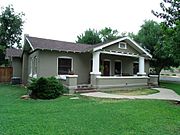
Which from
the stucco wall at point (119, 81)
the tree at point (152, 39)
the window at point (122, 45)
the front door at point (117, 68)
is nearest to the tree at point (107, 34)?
the tree at point (152, 39)

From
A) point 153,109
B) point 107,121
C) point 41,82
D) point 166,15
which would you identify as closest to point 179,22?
point 166,15

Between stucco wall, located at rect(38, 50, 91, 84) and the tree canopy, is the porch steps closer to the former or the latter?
stucco wall, located at rect(38, 50, 91, 84)

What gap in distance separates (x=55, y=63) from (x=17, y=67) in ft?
31.1

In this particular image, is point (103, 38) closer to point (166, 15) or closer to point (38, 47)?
point (38, 47)

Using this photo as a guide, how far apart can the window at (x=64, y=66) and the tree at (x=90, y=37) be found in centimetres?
1617

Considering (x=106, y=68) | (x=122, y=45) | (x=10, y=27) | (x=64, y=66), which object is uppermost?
(x=10, y=27)

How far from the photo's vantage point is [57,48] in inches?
701

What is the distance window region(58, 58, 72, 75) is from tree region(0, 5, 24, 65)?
21468 mm

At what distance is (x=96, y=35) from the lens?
1406 inches

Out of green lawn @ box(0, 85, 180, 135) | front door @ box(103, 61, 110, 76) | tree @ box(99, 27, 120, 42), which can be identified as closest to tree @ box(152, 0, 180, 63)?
green lawn @ box(0, 85, 180, 135)

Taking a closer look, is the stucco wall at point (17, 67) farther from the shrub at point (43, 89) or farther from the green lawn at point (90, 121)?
the green lawn at point (90, 121)

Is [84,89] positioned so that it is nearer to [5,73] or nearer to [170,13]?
[170,13]

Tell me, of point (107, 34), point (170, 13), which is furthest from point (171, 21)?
point (107, 34)

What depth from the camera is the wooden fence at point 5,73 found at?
87.4 feet
